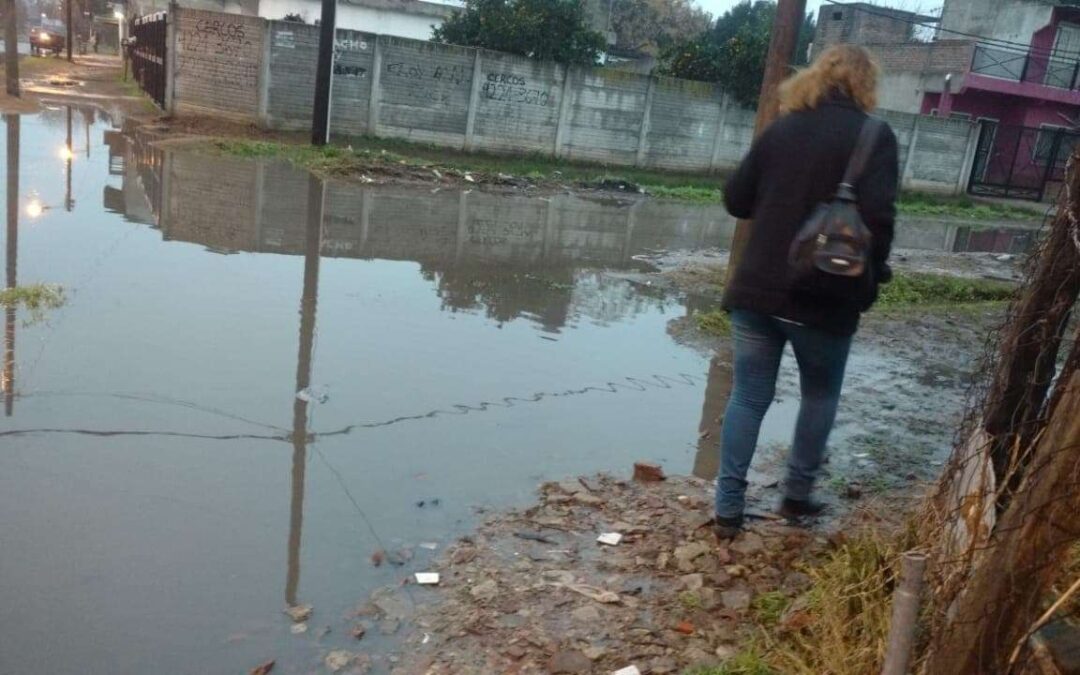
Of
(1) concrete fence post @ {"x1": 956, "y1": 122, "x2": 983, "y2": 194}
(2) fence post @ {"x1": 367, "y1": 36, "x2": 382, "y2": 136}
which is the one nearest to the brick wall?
(2) fence post @ {"x1": 367, "y1": 36, "x2": 382, "y2": 136}

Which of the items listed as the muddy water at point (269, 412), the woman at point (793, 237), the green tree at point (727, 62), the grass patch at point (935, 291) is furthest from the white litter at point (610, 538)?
the green tree at point (727, 62)

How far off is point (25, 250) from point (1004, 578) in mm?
7755

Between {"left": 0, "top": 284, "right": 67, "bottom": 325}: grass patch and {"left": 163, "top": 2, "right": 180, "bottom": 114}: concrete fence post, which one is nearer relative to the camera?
{"left": 0, "top": 284, "right": 67, "bottom": 325}: grass patch

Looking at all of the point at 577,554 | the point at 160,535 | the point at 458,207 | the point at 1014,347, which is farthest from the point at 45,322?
the point at 458,207

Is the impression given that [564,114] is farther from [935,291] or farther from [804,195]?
[804,195]

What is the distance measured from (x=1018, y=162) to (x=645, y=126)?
571 inches

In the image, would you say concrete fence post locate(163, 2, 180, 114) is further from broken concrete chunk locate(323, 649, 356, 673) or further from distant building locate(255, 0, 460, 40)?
broken concrete chunk locate(323, 649, 356, 673)

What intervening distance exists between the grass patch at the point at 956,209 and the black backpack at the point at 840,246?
2054 cm

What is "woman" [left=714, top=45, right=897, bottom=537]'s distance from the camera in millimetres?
3342

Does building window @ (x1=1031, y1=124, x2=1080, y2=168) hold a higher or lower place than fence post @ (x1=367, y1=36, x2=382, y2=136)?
higher

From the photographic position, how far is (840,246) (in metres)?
3.16

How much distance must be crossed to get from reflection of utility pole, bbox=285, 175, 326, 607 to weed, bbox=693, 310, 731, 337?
10.5 ft

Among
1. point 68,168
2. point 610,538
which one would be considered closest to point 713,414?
point 610,538

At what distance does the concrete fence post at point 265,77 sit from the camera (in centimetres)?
1909
